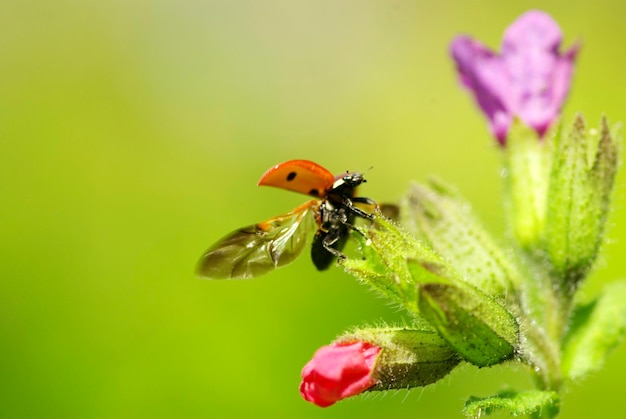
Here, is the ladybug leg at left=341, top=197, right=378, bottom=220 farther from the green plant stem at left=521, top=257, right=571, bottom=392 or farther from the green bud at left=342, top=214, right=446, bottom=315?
the green plant stem at left=521, top=257, right=571, bottom=392

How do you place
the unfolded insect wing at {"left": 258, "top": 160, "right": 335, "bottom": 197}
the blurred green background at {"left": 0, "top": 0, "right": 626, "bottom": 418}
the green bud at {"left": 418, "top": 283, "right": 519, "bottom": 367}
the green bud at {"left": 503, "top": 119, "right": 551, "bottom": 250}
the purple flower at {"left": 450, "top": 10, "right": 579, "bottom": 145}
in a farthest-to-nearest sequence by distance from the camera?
1. the blurred green background at {"left": 0, "top": 0, "right": 626, "bottom": 418}
2. the purple flower at {"left": 450, "top": 10, "right": 579, "bottom": 145}
3. the green bud at {"left": 503, "top": 119, "right": 551, "bottom": 250}
4. the unfolded insect wing at {"left": 258, "top": 160, "right": 335, "bottom": 197}
5. the green bud at {"left": 418, "top": 283, "right": 519, "bottom": 367}

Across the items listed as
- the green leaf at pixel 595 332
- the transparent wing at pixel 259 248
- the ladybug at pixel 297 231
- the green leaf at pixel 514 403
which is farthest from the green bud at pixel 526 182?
the transparent wing at pixel 259 248

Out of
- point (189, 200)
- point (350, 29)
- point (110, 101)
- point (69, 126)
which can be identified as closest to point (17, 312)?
point (189, 200)

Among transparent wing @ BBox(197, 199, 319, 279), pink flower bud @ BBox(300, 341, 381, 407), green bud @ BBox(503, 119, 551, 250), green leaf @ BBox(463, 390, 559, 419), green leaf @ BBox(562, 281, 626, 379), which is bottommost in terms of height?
green leaf @ BBox(463, 390, 559, 419)

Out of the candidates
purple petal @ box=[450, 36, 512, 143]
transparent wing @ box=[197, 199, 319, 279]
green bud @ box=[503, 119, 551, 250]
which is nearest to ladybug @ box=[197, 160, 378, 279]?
transparent wing @ box=[197, 199, 319, 279]

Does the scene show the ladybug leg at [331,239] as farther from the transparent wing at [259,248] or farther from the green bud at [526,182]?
the green bud at [526,182]
